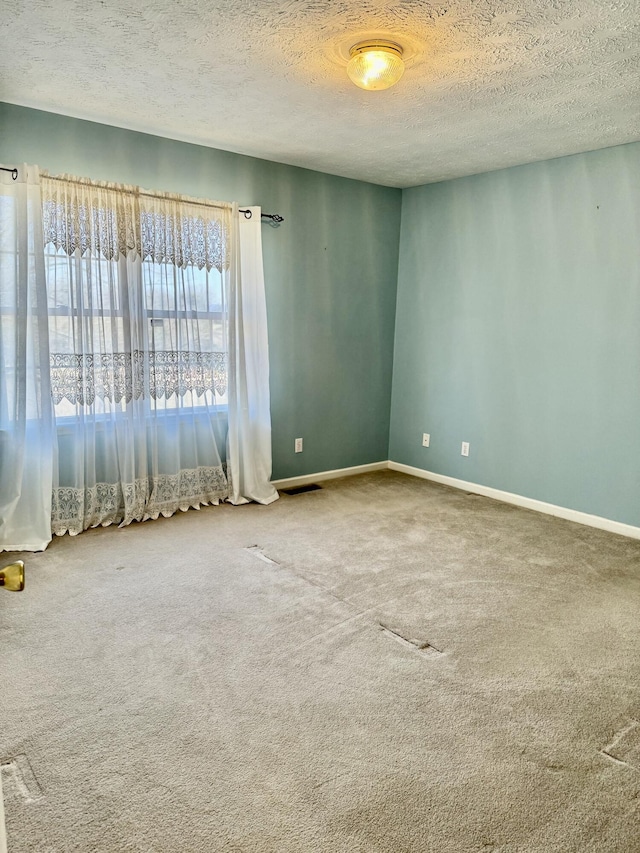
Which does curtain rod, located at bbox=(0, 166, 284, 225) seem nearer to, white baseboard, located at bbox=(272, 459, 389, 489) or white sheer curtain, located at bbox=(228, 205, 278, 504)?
white sheer curtain, located at bbox=(228, 205, 278, 504)

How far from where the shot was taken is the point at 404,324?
509cm

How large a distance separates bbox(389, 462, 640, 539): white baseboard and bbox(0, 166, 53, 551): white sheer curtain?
2995mm

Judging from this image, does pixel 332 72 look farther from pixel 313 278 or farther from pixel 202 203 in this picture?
pixel 313 278

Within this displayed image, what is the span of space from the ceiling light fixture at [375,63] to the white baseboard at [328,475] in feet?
9.56

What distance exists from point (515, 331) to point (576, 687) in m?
2.73

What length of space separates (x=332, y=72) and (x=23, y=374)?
224cm

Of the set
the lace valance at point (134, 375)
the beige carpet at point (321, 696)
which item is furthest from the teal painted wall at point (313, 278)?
the beige carpet at point (321, 696)

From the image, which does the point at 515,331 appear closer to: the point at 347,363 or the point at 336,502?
the point at 347,363

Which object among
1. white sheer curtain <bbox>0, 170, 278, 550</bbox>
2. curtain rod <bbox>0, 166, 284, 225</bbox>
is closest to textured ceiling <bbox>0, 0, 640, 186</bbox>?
curtain rod <bbox>0, 166, 284, 225</bbox>

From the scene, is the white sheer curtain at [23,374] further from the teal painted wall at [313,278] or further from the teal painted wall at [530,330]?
the teal painted wall at [530,330]

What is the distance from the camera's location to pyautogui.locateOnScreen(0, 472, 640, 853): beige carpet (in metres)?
1.55

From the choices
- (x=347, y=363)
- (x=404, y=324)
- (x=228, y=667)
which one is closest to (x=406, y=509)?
(x=347, y=363)

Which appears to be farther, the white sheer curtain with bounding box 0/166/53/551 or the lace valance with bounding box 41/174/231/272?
the lace valance with bounding box 41/174/231/272

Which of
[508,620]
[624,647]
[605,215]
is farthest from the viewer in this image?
[605,215]
